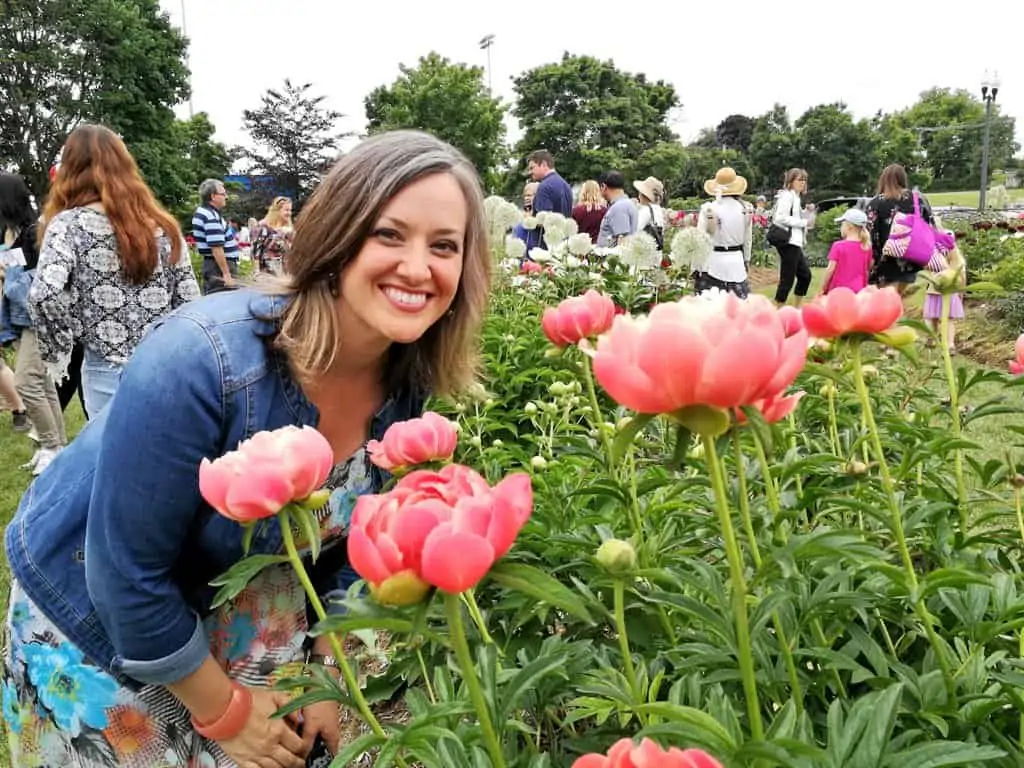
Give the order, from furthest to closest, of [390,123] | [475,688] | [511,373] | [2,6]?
[390,123], [2,6], [511,373], [475,688]

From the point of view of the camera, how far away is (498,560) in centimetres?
75

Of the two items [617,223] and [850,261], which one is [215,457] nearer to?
[617,223]

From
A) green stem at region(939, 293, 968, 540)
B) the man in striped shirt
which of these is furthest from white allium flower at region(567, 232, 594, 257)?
the man in striped shirt

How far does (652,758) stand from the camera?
0.52 m

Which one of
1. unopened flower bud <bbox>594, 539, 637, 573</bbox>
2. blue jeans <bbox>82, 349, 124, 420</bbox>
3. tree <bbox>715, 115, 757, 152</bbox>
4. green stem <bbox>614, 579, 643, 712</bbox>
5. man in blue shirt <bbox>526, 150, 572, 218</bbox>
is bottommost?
blue jeans <bbox>82, 349, 124, 420</bbox>

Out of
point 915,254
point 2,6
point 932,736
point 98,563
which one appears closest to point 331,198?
point 98,563

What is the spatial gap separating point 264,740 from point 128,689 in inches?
9.8

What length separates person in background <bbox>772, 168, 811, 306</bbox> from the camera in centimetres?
840

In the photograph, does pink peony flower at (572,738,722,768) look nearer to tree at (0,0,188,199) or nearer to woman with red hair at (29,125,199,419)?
woman with red hair at (29,125,199,419)

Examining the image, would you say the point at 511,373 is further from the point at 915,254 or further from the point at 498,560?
the point at 915,254

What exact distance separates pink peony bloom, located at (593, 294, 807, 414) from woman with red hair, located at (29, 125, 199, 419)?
116 inches

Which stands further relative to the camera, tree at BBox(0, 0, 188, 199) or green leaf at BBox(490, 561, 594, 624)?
tree at BBox(0, 0, 188, 199)

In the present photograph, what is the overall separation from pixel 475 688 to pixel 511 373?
289 centimetres

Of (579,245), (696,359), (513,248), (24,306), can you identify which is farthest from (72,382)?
(696,359)
